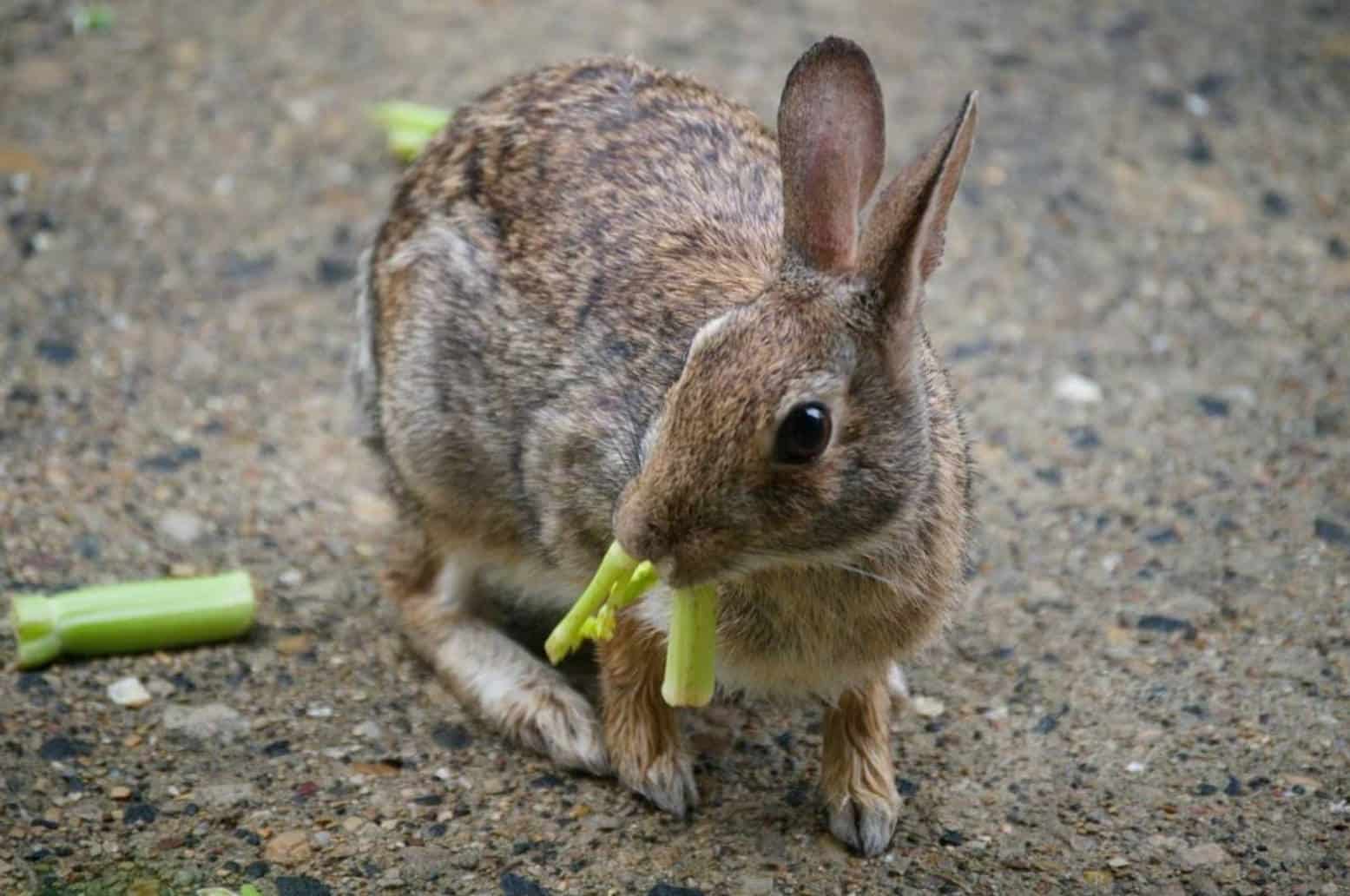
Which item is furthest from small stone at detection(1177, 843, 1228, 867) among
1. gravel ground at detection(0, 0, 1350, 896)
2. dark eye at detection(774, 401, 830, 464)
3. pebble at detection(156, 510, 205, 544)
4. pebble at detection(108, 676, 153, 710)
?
pebble at detection(156, 510, 205, 544)

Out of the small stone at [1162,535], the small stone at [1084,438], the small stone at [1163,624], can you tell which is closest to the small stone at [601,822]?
the small stone at [1163,624]

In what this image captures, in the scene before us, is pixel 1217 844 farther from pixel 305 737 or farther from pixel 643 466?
pixel 305 737

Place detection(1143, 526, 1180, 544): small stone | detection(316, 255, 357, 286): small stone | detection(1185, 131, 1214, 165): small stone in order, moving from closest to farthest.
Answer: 1. detection(1143, 526, 1180, 544): small stone
2. detection(316, 255, 357, 286): small stone
3. detection(1185, 131, 1214, 165): small stone

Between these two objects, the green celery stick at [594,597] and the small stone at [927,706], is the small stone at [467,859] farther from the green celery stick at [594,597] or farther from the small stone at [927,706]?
the small stone at [927,706]

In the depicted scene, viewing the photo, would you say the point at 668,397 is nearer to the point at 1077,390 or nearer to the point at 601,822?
the point at 601,822

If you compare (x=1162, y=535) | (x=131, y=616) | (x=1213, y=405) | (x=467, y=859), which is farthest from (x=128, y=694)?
(x=1213, y=405)

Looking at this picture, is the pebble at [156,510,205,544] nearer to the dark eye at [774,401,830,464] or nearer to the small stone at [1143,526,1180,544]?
the dark eye at [774,401,830,464]
